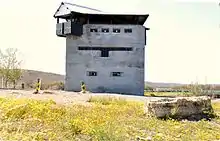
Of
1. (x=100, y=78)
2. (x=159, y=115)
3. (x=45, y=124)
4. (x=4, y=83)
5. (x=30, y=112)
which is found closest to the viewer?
(x=45, y=124)

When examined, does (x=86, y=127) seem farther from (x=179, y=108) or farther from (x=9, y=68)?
(x=9, y=68)

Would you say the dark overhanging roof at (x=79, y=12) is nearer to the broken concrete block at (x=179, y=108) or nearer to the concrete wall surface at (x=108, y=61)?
the concrete wall surface at (x=108, y=61)

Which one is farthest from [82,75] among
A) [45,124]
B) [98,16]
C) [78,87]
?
[45,124]

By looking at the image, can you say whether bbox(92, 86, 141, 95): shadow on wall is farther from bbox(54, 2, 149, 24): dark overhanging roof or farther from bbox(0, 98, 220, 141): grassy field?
bbox(0, 98, 220, 141): grassy field

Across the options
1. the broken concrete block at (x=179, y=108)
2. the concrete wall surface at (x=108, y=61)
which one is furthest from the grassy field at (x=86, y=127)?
the concrete wall surface at (x=108, y=61)

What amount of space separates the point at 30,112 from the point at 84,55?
3554 centimetres

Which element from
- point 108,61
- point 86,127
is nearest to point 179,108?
point 86,127

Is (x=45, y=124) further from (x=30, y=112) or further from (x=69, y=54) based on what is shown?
(x=69, y=54)

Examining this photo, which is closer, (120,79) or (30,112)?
(30,112)

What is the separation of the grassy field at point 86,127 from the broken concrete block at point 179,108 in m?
0.49

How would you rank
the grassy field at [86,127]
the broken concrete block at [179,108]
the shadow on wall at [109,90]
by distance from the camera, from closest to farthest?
the grassy field at [86,127]
the broken concrete block at [179,108]
the shadow on wall at [109,90]

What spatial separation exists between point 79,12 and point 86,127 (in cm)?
3810

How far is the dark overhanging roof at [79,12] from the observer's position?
1948 inches

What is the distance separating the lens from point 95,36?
1951 inches
